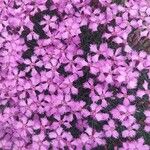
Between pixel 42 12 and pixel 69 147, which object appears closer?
pixel 69 147

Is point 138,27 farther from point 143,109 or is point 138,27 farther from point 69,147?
point 69,147

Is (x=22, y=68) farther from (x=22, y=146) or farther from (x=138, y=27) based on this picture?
(x=138, y=27)

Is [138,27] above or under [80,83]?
above

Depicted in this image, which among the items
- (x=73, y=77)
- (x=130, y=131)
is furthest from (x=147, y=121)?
(x=73, y=77)

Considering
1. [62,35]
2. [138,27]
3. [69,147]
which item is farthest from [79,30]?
[69,147]

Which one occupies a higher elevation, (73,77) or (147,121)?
(73,77)

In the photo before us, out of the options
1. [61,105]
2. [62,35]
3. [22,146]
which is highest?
[62,35]

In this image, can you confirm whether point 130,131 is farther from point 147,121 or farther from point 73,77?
point 73,77

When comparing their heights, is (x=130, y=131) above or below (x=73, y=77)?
below
